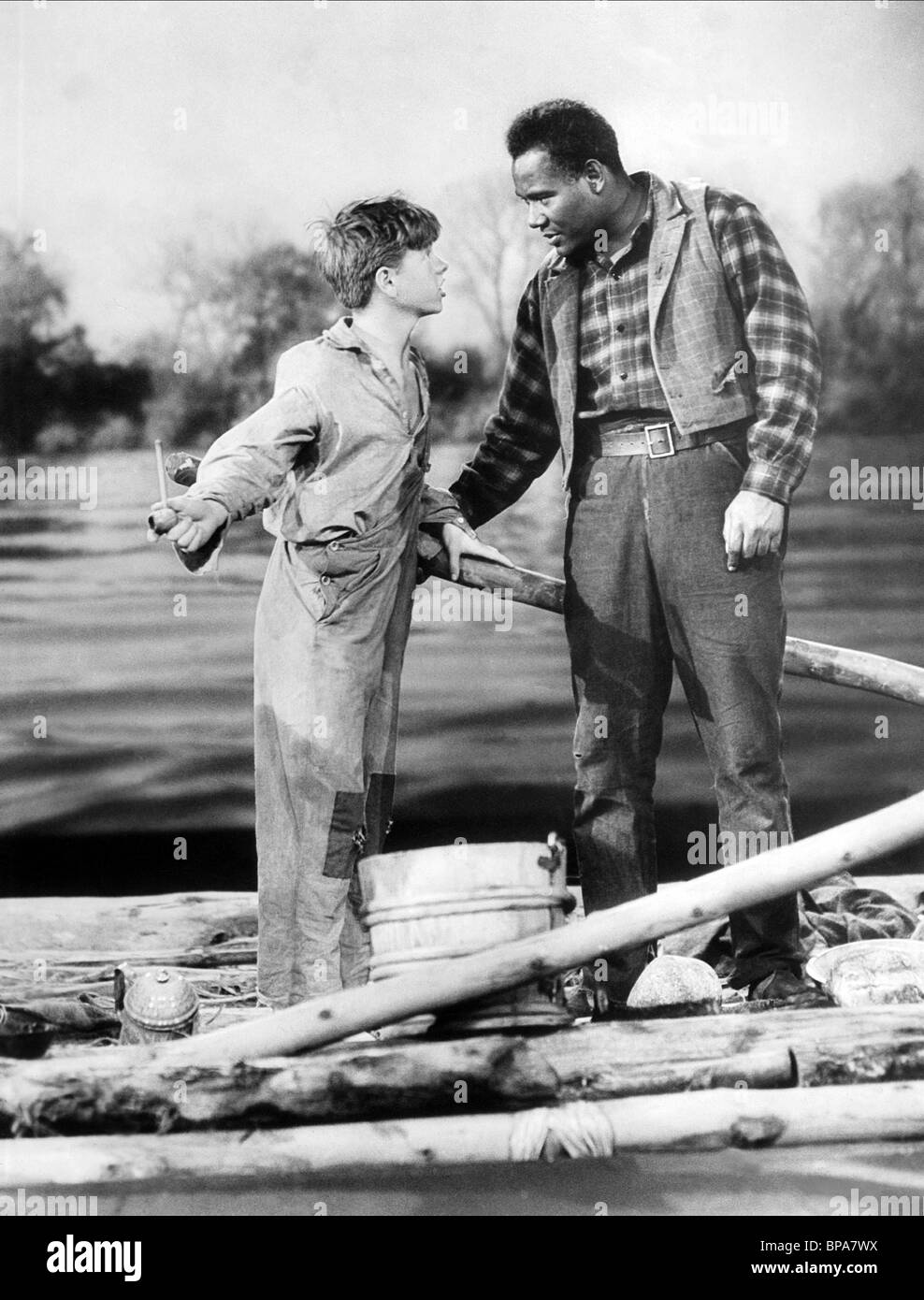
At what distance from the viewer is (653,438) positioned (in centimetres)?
486

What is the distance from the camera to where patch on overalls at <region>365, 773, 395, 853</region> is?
469 cm

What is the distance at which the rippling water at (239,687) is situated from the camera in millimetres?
5008

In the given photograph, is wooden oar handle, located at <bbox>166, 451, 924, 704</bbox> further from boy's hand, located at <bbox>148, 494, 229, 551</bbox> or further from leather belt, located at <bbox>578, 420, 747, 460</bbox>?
boy's hand, located at <bbox>148, 494, 229, 551</bbox>

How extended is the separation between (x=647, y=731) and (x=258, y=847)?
110 centimetres

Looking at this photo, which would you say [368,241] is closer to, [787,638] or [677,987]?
[787,638]

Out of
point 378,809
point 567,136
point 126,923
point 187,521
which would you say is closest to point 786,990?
point 378,809

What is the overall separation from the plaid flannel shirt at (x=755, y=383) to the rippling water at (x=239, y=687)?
0.09 m

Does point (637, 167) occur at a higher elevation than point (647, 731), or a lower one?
higher

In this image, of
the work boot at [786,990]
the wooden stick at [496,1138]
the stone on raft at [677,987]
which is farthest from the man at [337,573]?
the work boot at [786,990]

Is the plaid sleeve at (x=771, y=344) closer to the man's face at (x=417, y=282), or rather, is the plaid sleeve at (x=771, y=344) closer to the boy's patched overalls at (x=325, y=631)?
the man's face at (x=417, y=282)

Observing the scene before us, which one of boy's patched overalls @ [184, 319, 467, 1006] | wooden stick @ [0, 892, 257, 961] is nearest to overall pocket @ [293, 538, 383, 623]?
boy's patched overalls @ [184, 319, 467, 1006]
